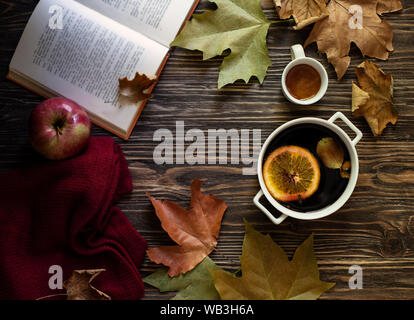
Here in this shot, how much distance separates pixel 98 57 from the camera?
929 mm

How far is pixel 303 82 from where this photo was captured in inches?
36.3

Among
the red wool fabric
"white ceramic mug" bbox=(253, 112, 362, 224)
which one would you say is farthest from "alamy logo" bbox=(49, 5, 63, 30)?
"white ceramic mug" bbox=(253, 112, 362, 224)

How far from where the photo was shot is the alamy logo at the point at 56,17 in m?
0.92

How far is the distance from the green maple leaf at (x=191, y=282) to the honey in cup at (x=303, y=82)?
0.46 m

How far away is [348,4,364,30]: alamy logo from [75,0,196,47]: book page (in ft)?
1.30

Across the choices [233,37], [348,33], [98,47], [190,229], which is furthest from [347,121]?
[98,47]

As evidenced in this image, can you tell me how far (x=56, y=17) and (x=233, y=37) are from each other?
1.43 feet

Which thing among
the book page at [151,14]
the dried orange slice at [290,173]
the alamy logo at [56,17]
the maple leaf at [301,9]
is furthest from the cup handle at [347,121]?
the alamy logo at [56,17]

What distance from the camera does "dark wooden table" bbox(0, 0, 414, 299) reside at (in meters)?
0.93

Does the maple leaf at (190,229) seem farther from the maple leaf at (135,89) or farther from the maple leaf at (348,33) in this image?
the maple leaf at (348,33)

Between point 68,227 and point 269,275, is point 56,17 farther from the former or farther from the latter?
point 269,275

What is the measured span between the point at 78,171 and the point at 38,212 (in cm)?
14
